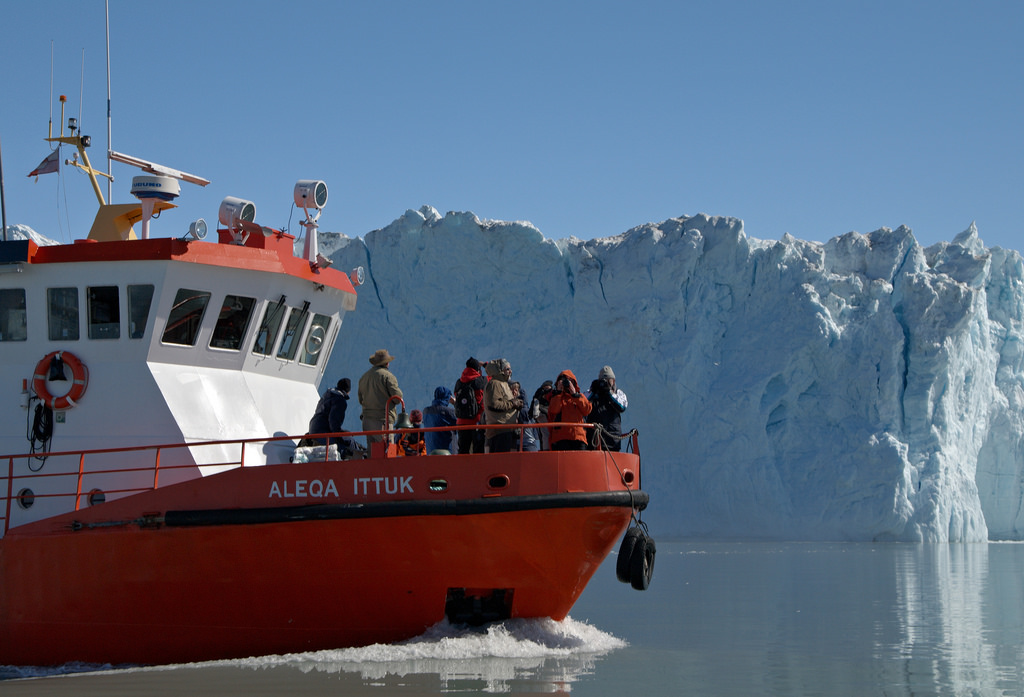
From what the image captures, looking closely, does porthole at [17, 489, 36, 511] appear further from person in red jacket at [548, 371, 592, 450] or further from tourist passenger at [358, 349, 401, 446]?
person in red jacket at [548, 371, 592, 450]

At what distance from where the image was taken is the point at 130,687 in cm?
652

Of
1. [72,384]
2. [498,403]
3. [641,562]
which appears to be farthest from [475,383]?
[72,384]

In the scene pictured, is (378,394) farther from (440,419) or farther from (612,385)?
(612,385)

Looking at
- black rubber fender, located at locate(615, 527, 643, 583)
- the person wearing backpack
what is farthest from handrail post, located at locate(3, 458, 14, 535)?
black rubber fender, located at locate(615, 527, 643, 583)

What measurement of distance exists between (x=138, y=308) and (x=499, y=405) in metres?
2.89

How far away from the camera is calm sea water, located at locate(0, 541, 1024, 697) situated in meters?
6.54

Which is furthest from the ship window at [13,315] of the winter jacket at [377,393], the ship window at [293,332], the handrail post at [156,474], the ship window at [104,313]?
the winter jacket at [377,393]

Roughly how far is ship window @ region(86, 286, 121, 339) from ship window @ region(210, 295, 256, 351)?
71 centimetres

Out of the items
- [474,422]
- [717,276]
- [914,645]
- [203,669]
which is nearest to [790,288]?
[717,276]

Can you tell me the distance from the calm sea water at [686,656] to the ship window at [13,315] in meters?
2.50

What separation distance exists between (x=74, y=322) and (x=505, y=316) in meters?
18.6

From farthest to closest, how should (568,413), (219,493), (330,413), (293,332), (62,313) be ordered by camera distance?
(293,332) → (62,313) → (330,413) → (568,413) → (219,493)

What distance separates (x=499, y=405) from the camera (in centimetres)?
734

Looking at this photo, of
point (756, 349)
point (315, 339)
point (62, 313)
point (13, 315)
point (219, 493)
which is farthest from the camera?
point (756, 349)
